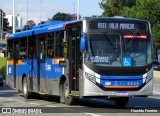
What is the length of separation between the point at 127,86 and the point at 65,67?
2.79 meters

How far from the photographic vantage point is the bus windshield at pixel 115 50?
16266 mm

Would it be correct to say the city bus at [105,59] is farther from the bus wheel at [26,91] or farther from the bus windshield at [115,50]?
the bus wheel at [26,91]

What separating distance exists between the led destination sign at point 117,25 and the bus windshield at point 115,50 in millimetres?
311

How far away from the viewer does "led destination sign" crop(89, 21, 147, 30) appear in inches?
655

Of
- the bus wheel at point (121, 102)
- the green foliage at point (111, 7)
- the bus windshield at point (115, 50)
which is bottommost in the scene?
the bus wheel at point (121, 102)

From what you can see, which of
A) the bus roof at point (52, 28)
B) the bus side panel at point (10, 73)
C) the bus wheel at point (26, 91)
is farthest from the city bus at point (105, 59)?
the bus side panel at point (10, 73)

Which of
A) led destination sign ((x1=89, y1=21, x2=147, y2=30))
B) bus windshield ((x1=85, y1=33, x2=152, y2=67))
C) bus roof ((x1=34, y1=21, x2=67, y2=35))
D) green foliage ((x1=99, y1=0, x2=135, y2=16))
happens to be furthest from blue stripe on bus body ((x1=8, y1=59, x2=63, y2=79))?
green foliage ((x1=99, y1=0, x2=135, y2=16))

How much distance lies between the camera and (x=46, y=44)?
20359 millimetres

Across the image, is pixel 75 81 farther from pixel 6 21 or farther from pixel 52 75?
pixel 6 21

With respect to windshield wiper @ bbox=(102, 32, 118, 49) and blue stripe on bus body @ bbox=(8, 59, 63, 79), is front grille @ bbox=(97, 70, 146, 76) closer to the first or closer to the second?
windshield wiper @ bbox=(102, 32, 118, 49)

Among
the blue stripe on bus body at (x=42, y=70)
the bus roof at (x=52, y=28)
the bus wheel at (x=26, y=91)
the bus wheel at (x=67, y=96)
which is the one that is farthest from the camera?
the bus wheel at (x=26, y=91)

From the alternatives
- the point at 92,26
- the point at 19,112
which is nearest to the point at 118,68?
the point at 92,26

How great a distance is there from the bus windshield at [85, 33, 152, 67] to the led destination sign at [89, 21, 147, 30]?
31cm

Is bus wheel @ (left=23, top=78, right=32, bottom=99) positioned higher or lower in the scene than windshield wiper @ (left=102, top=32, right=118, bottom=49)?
lower
